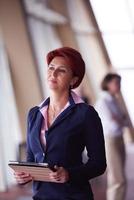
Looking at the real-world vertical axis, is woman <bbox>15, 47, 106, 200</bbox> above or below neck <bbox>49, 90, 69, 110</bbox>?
below

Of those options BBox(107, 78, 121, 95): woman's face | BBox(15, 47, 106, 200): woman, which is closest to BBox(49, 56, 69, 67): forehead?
BBox(15, 47, 106, 200): woman

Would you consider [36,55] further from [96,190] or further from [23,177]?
[23,177]

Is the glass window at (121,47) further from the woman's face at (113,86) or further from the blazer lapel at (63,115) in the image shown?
the blazer lapel at (63,115)

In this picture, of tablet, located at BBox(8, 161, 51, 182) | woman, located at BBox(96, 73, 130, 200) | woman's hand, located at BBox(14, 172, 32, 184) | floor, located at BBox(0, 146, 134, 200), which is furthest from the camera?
floor, located at BBox(0, 146, 134, 200)

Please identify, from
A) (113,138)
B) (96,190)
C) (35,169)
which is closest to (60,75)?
(35,169)

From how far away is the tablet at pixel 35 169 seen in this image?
4.19 ft

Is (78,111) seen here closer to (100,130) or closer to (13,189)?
(100,130)

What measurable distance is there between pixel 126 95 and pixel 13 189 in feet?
5.85

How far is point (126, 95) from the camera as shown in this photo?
4.69 metres

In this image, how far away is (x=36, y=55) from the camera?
199 inches

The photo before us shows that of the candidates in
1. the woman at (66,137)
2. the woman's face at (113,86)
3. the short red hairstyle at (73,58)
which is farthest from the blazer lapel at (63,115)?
the woman's face at (113,86)

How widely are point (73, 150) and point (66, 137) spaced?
54 millimetres

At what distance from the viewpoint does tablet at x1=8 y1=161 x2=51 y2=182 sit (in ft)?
4.19

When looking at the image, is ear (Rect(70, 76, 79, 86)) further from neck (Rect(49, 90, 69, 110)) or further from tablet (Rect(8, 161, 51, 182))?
tablet (Rect(8, 161, 51, 182))
